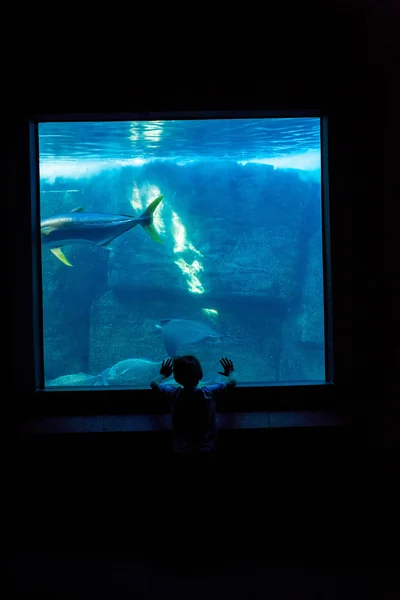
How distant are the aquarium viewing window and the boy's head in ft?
29.7

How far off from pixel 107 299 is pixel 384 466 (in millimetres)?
12767

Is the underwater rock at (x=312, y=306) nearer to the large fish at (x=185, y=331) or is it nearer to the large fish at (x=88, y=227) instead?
the large fish at (x=185, y=331)

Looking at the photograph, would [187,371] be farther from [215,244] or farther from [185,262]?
[185,262]

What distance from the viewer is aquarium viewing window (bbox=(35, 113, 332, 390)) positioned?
13.1 meters

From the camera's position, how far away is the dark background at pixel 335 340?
305 centimetres

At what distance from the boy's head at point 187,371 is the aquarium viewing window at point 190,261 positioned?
9048mm

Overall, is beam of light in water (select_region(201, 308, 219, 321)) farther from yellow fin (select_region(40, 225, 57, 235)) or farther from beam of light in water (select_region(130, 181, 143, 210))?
yellow fin (select_region(40, 225, 57, 235))

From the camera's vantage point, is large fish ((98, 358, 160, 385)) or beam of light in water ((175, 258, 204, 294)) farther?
beam of light in water ((175, 258, 204, 294))

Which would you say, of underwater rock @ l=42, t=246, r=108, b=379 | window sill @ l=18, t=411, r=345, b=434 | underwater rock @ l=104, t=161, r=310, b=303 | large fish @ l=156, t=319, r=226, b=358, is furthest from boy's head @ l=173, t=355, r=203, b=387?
underwater rock @ l=42, t=246, r=108, b=379

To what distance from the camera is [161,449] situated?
10.2ft

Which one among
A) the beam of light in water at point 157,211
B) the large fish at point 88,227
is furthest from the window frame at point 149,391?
the beam of light in water at point 157,211

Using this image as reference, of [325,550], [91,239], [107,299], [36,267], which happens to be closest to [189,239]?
[107,299]

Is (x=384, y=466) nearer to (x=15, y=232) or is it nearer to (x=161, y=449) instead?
(x=161, y=449)

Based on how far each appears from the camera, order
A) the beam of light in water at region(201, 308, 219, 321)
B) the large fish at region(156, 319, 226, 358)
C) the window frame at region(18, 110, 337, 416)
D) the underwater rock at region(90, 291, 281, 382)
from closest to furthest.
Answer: the window frame at region(18, 110, 337, 416)
the large fish at region(156, 319, 226, 358)
the underwater rock at region(90, 291, 281, 382)
the beam of light in water at region(201, 308, 219, 321)
